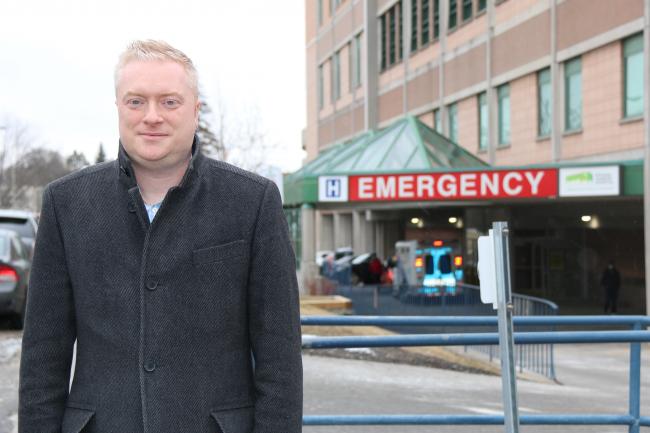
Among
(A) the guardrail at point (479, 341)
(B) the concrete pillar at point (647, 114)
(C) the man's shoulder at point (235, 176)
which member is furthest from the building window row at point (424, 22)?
(C) the man's shoulder at point (235, 176)

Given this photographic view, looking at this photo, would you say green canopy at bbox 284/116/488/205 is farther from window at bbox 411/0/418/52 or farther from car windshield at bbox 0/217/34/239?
car windshield at bbox 0/217/34/239

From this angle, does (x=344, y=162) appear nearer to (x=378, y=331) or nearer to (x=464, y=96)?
(x=464, y=96)

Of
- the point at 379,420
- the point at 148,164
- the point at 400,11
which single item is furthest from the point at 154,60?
the point at 400,11

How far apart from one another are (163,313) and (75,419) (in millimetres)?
373

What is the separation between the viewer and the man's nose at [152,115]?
264 cm

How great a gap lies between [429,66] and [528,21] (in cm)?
915

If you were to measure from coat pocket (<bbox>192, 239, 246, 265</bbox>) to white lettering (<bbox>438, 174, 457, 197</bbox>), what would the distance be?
71.6ft

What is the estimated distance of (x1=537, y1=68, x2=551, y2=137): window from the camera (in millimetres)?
26922

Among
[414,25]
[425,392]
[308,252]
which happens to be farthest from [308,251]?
[425,392]

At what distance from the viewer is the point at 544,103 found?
89.3 feet

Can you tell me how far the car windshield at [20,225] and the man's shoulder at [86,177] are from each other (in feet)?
46.9

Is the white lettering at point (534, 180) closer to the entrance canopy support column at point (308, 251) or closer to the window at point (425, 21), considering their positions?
the entrance canopy support column at point (308, 251)

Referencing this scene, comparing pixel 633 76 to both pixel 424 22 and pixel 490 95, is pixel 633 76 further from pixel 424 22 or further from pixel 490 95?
pixel 424 22

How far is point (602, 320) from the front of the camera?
18.4ft
